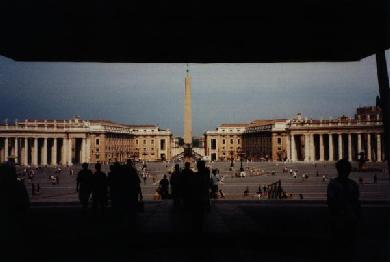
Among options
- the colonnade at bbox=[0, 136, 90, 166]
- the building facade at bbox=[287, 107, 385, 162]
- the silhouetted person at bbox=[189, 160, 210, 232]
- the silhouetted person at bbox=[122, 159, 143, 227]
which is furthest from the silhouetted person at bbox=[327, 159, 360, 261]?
the building facade at bbox=[287, 107, 385, 162]

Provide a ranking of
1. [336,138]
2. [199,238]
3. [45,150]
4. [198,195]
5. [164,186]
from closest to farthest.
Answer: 1. [198,195]
2. [199,238]
3. [164,186]
4. [45,150]
5. [336,138]

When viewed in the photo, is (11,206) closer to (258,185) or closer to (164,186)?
(164,186)

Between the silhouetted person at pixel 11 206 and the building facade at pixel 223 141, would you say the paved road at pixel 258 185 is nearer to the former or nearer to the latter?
the silhouetted person at pixel 11 206

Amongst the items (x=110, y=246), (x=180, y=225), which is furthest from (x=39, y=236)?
(x=180, y=225)

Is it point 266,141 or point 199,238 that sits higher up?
point 266,141

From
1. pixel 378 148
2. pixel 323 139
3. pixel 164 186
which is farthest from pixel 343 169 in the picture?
pixel 323 139

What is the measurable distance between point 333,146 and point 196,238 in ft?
351

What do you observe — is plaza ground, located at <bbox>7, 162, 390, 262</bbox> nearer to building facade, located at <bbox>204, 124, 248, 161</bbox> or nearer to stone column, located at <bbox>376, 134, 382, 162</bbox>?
stone column, located at <bbox>376, 134, 382, 162</bbox>

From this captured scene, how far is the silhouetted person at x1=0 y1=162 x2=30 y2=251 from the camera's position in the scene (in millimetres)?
6469

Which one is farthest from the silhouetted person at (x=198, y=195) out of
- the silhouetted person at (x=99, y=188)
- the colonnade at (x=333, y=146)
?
the colonnade at (x=333, y=146)

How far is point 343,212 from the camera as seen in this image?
5.94m
